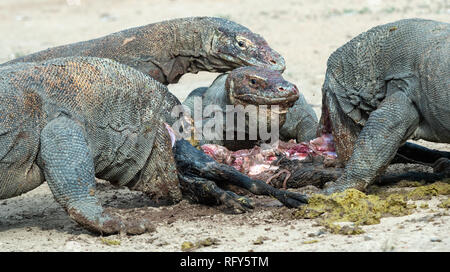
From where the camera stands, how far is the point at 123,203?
7535 mm

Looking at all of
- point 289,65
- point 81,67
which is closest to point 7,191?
point 81,67

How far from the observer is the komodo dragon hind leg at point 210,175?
654cm

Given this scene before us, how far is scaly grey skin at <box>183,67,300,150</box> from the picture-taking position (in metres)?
7.85

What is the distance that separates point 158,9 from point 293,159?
644 inches

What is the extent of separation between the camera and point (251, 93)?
8039mm

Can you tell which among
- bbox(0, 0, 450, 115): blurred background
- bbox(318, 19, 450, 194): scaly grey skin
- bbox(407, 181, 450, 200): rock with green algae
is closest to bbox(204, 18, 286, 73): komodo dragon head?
bbox(318, 19, 450, 194): scaly grey skin

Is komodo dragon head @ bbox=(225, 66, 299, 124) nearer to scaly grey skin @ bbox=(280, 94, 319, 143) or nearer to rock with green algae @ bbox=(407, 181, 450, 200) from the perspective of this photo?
scaly grey skin @ bbox=(280, 94, 319, 143)

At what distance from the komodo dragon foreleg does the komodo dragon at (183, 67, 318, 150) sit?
1.30 m

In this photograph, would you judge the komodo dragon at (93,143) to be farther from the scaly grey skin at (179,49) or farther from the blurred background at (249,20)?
the blurred background at (249,20)

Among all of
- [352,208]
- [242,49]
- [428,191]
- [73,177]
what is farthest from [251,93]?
[73,177]

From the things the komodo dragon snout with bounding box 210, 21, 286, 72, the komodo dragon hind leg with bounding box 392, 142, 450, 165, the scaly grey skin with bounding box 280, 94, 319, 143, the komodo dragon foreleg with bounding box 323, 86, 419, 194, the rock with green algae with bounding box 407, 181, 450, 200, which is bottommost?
the scaly grey skin with bounding box 280, 94, 319, 143

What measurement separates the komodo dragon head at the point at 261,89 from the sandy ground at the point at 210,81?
1275 mm

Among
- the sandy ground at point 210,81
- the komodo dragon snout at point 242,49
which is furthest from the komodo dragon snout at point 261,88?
the sandy ground at point 210,81
